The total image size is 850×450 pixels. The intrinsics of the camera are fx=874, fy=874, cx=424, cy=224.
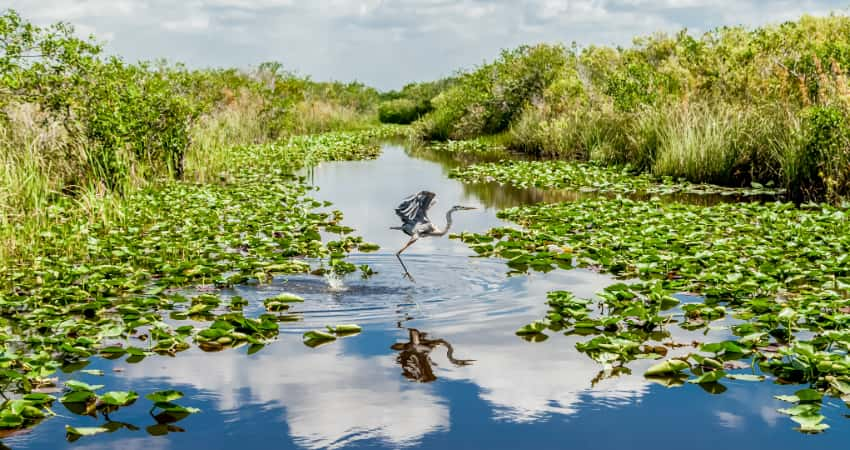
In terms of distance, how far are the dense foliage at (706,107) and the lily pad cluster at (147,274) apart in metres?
7.21

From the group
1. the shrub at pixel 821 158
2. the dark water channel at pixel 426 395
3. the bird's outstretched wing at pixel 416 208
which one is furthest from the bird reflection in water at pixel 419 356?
the shrub at pixel 821 158

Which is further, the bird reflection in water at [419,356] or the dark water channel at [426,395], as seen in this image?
the bird reflection in water at [419,356]

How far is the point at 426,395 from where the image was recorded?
4.91 m

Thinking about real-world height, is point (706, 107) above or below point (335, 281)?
above

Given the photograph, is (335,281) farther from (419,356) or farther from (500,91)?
(500,91)

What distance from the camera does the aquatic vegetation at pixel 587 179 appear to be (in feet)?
48.0

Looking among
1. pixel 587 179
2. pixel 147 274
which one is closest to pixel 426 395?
pixel 147 274

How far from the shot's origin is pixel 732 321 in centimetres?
628

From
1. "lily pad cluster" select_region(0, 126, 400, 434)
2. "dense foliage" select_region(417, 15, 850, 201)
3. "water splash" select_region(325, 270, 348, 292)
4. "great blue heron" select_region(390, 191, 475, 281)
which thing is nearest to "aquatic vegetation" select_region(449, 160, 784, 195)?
"dense foliage" select_region(417, 15, 850, 201)

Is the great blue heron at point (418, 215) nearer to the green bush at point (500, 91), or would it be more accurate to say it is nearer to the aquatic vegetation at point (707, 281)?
the aquatic vegetation at point (707, 281)

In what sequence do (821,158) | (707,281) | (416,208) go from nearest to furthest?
(707,281) < (416,208) < (821,158)

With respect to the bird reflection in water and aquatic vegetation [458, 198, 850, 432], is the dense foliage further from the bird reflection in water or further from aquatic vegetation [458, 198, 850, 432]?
the bird reflection in water

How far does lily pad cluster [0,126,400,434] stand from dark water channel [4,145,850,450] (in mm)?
252

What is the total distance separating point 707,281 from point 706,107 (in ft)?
31.9
